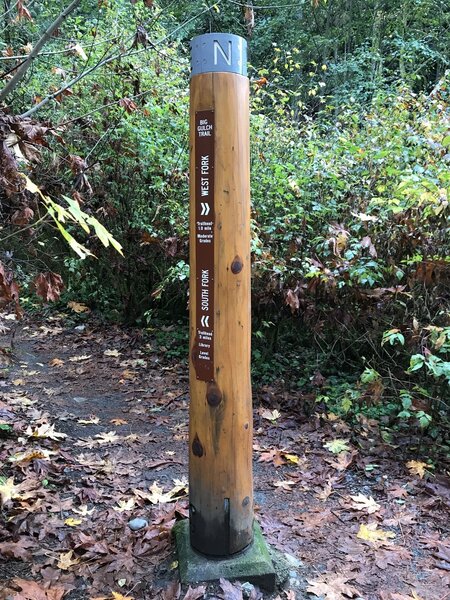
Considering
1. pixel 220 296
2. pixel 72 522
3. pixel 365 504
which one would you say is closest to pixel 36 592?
pixel 72 522

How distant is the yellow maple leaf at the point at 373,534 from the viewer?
9.79 ft

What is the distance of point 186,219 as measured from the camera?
600cm

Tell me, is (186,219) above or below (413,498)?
above

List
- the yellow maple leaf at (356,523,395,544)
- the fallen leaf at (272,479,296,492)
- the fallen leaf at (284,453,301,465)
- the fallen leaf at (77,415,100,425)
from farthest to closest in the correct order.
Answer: the fallen leaf at (77,415,100,425), the fallen leaf at (284,453,301,465), the fallen leaf at (272,479,296,492), the yellow maple leaf at (356,523,395,544)

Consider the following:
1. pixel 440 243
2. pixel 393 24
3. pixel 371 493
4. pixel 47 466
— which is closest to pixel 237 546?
pixel 371 493

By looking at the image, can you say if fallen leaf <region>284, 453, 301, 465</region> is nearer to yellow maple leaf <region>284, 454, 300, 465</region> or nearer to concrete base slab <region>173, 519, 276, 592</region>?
yellow maple leaf <region>284, 454, 300, 465</region>

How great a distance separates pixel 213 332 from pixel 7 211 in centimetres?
228

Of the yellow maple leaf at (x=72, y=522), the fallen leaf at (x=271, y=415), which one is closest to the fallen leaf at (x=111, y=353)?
the fallen leaf at (x=271, y=415)

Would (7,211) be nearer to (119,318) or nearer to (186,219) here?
(186,219)

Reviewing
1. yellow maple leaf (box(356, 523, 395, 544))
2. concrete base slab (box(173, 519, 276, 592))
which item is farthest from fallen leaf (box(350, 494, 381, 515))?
concrete base slab (box(173, 519, 276, 592))

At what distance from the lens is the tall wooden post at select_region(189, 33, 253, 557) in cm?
216

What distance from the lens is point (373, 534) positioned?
303 cm

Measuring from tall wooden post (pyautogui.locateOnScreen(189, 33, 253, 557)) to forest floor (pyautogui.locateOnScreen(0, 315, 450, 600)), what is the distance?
15.1 inches

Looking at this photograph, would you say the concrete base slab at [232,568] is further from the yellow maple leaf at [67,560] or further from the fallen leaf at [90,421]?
the fallen leaf at [90,421]
